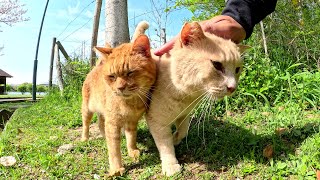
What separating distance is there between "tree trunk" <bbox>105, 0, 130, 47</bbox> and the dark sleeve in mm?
2946

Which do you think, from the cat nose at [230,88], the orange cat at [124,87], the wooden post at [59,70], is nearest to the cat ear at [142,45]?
the orange cat at [124,87]

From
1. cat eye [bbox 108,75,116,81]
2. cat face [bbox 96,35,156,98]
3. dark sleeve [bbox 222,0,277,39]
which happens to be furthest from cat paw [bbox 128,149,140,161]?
dark sleeve [bbox 222,0,277,39]

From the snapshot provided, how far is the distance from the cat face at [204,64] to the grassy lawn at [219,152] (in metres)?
0.67

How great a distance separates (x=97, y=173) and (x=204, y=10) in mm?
5455

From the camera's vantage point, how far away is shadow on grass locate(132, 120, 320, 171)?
101 inches

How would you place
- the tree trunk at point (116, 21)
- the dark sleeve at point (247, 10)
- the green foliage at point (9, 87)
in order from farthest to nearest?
the green foliage at point (9, 87) → the tree trunk at point (116, 21) → the dark sleeve at point (247, 10)

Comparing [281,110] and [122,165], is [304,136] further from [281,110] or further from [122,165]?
[122,165]

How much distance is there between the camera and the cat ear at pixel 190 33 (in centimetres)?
228

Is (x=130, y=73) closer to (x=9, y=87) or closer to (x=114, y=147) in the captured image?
(x=114, y=147)

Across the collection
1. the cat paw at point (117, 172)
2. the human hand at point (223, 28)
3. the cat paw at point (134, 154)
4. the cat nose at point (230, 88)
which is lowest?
the cat paw at point (117, 172)

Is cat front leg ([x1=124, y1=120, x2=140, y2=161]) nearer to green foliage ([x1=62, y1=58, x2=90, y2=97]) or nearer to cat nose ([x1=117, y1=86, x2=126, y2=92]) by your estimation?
cat nose ([x1=117, y1=86, x2=126, y2=92])

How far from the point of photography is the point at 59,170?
2.74m

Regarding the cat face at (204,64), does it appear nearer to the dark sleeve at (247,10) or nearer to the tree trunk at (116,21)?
the dark sleeve at (247,10)

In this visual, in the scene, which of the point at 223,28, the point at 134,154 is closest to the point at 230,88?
the point at 223,28
